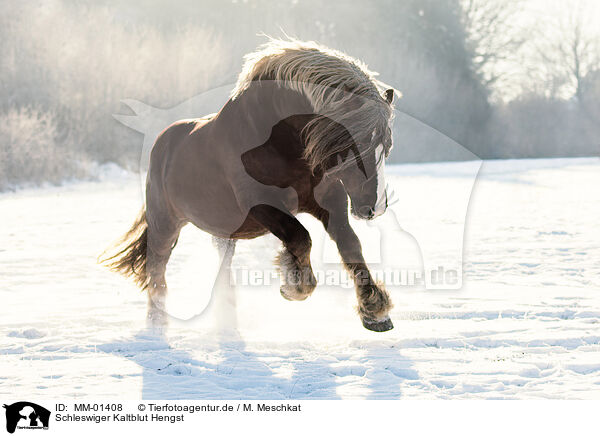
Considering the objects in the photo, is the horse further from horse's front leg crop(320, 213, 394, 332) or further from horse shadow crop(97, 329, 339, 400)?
horse shadow crop(97, 329, 339, 400)

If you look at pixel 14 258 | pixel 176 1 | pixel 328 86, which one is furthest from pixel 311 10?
pixel 328 86

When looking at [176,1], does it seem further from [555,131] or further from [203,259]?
[203,259]

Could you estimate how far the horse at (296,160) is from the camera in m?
3.39

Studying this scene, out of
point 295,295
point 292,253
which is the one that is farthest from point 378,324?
point 292,253

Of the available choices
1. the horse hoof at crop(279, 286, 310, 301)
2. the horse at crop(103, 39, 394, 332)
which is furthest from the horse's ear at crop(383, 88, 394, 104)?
the horse hoof at crop(279, 286, 310, 301)

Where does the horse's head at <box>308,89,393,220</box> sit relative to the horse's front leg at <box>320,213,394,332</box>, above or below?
above

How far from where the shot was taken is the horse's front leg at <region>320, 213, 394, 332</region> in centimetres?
371

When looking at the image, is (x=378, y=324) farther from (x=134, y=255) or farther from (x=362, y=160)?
(x=134, y=255)

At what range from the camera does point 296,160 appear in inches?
140

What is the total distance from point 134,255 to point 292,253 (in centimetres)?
180

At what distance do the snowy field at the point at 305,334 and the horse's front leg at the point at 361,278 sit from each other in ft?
0.79

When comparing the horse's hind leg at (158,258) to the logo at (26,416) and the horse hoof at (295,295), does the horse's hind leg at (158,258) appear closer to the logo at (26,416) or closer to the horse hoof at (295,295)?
the horse hoof at (295,295)

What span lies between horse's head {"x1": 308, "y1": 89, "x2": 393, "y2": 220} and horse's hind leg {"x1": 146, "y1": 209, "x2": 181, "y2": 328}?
1.61 metres

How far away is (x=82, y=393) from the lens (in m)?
3.22
